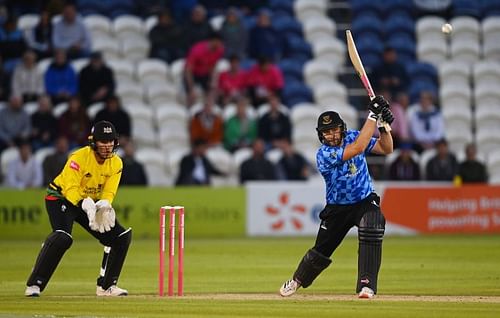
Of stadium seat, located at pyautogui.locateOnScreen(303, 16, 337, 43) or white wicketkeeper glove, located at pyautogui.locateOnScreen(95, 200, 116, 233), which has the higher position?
stadium seat, located at pyautogui.locateOnScreen(303, 16, 337, 43)

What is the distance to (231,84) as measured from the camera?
75.7ft

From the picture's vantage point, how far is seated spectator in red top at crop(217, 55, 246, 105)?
23016 millimetres

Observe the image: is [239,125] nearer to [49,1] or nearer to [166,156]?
[166,156]

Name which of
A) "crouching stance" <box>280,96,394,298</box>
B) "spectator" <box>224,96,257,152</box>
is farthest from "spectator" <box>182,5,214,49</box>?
"crouching stance" <box>280,96,394,298</box>

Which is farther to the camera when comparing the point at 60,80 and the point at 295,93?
the point at 295,93

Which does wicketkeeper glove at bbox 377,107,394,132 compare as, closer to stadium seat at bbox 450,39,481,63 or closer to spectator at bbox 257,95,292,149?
spectator at bbox 257,95,292,149

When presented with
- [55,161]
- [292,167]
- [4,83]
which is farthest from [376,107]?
[4,83]

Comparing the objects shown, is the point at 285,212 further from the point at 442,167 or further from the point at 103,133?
the point at 103,133

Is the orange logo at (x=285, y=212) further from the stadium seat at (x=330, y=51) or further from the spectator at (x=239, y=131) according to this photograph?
the stadium seat at (x=330, y=51)

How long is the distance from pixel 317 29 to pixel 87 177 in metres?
14.4

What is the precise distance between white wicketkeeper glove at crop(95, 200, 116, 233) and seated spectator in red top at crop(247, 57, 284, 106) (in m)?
11.7

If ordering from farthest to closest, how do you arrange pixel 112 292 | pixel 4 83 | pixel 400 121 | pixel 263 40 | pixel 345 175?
pixel 263 40
pixel 4 83
pixel 400 121
pixel 112 292
pixel 345 175

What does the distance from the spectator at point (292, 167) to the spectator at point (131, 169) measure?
2563 millimetres

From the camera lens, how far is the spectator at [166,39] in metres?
23.5
